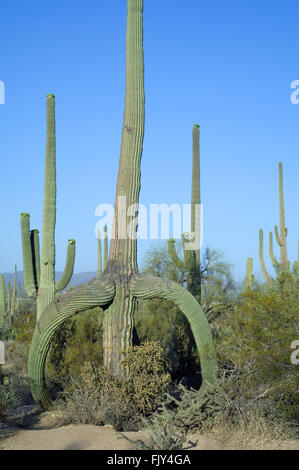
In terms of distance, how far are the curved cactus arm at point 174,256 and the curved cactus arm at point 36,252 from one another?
3534 mm

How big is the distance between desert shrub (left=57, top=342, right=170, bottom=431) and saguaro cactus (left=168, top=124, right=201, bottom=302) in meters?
5.29

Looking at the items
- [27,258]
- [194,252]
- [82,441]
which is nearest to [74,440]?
[82,441]

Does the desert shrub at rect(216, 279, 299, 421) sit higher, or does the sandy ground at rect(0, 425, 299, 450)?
the desert shrub at rect(216, 279, 299, 421)

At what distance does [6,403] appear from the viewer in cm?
823

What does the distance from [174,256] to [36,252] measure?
3709mm

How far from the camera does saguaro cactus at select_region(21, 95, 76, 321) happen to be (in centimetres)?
1250

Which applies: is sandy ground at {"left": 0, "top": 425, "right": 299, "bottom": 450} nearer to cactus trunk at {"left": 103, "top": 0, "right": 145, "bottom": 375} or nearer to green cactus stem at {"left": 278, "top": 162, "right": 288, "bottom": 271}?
cactus trunk at {"left": 103, "top": 0, "right": 145, "bottom": 375}

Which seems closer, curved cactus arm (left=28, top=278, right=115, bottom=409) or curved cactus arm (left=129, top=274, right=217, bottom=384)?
curved cactus arm (left=28, top=278, right=115, bottom=409)

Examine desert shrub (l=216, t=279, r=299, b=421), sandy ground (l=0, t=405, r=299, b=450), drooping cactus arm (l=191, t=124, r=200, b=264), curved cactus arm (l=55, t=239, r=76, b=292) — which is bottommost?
sandy ground (l=0, t=405, r=299, b=450)

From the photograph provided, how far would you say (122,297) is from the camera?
9.31 m

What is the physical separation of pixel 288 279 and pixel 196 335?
1.93m

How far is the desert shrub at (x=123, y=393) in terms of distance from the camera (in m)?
8.07

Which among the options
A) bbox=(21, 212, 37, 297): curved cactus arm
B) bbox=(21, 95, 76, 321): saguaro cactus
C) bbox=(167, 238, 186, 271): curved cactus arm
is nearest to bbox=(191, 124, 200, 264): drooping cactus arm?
bbox=(167, 238, 186, 271): curved cactus arm

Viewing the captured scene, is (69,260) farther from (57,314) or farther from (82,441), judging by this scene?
(82,441)
